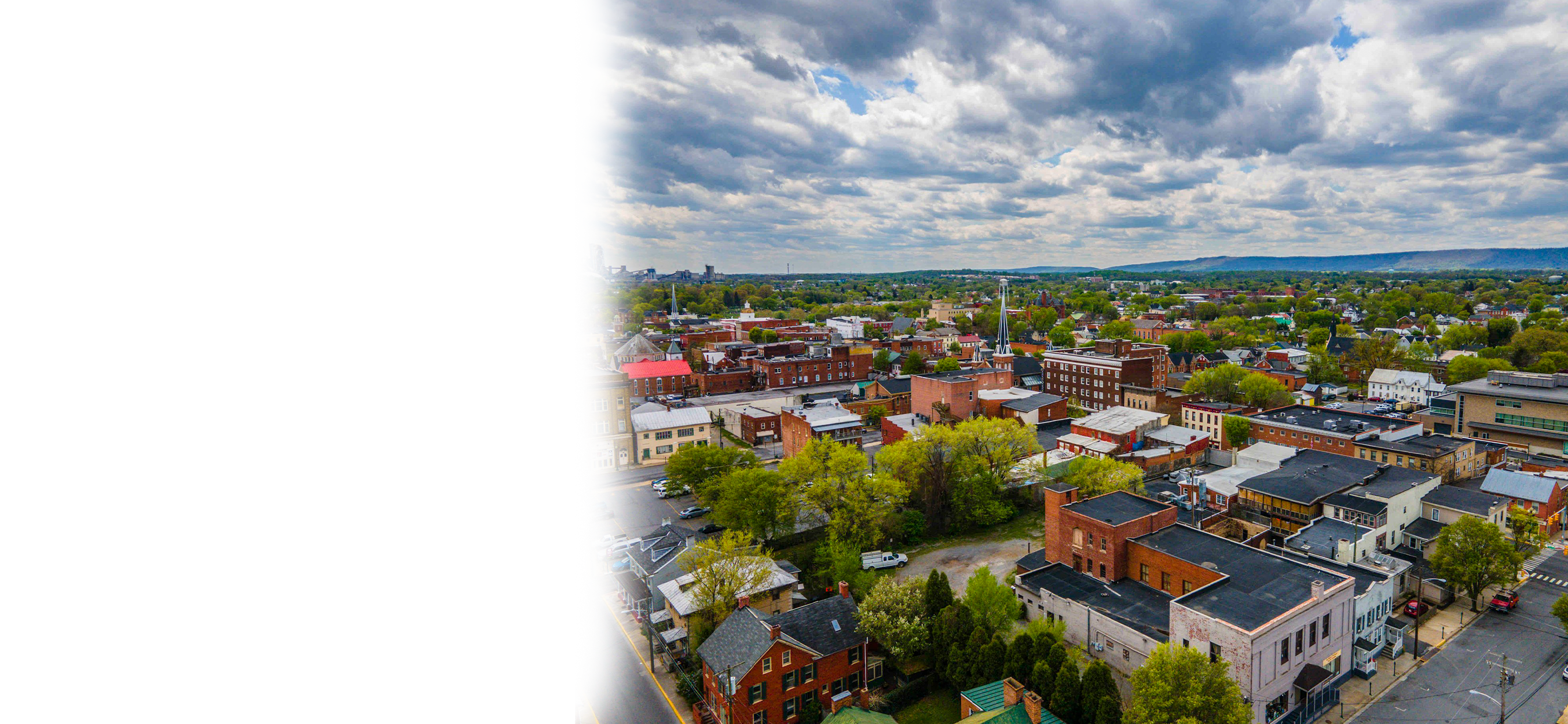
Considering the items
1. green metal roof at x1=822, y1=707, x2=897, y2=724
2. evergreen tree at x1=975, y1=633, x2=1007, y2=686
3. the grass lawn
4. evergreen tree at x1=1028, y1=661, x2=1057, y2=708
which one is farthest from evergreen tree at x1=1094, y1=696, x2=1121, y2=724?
green metal roof at x1=822, y1=707, x2=897, y2=724

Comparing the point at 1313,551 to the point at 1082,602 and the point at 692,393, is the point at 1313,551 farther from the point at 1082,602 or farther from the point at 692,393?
the point at 692,393

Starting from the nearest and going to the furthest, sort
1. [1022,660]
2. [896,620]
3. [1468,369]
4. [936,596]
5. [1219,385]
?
[1022,660]
[896,620]
[936,596]
[1219,385]
[1468,369]

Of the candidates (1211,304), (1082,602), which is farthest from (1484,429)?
(1211,304)

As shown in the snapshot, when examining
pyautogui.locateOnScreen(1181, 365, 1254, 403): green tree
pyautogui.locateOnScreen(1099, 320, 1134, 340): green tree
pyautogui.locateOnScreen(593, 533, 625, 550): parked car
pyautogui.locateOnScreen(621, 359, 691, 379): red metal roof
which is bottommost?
pyautogui.locateOnScreen(593, 533, 625, 550): parked car

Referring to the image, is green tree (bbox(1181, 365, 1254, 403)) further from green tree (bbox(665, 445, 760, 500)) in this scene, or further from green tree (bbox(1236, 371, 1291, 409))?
green tree (bbox(665, 445, 760, 500))

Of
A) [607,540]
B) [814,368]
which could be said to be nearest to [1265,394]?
[814,368]

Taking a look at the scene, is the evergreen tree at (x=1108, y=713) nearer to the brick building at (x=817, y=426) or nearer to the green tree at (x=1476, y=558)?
the green tree at (x=1476, y=558)

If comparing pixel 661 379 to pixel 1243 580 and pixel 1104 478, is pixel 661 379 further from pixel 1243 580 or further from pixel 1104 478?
pixel 1243 580
